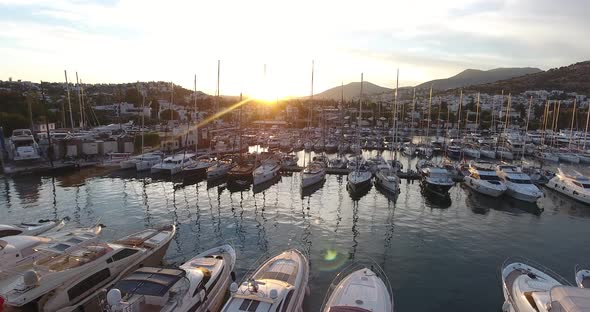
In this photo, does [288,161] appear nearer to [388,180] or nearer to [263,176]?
[263,176]

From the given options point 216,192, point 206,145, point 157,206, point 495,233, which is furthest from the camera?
point 206,145

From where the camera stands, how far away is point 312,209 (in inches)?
1321

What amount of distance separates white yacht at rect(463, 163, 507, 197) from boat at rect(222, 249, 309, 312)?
28789 mm

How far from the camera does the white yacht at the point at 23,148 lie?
48344 mm

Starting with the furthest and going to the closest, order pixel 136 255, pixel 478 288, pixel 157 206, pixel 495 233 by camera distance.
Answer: pixel 157 206
pixel 495 233
pixel 478 288
pixel 136 255

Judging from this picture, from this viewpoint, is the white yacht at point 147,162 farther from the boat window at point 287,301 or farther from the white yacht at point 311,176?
the boat window at point 287,301

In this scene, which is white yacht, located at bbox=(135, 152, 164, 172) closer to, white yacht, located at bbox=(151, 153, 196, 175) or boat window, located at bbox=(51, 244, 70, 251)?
white yacht, located at bbox=(151, 153, 196, 175)

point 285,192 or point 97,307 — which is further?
point 285,192

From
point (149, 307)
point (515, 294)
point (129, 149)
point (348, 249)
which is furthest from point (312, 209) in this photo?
point (129, 149)

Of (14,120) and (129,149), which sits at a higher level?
(14,120)

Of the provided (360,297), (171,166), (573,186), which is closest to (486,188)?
(573,186)

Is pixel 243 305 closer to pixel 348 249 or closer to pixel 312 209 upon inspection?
pixel 348 249

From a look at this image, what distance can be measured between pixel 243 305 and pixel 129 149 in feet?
176

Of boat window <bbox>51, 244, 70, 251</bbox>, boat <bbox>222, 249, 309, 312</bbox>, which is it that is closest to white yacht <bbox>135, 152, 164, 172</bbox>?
boat window <bbox>51, 244, 70, 251</bbox>
